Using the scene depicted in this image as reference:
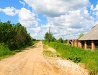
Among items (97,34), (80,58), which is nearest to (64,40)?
(97,34)

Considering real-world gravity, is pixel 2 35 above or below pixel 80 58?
above

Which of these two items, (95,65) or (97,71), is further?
(95,65)

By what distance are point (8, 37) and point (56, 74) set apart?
25314 millimetres

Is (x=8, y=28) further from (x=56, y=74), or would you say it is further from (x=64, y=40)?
(x=64, y=40)

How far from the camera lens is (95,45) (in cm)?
3288

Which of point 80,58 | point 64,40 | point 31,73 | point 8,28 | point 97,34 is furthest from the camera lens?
point 64,40

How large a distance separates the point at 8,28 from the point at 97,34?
1725 centimetres

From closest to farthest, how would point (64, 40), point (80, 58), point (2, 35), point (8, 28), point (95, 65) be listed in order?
1. point (95, 65)
2. point (80, 58)
3. point (2, 35)
4. point (8, 28)
5. point (64, 40)

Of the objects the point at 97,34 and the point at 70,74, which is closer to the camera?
the point at 70,74

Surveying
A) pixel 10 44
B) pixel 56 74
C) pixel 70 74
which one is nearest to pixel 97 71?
pixel 70 74

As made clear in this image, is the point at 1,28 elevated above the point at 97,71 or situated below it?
above

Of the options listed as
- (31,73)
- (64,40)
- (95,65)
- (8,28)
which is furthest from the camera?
(64,40)

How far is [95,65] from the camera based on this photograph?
1498 cm

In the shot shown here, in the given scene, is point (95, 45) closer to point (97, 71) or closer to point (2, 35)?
point (2, 35)
